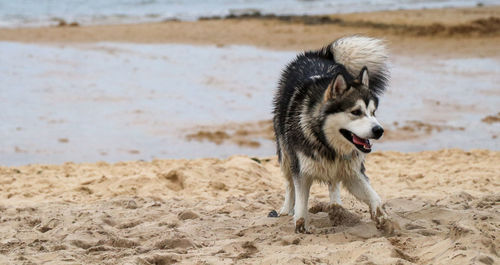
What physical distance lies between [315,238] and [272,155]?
167 inches

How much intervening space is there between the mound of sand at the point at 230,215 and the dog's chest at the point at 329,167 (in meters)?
0.43

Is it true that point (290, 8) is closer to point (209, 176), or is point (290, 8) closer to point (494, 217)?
point (209, 176)

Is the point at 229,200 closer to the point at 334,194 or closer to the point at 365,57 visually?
the point at 334,194

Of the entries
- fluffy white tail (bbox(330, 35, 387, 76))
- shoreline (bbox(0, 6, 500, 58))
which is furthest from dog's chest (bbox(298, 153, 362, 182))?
shoreline (bbox(0, 6, 500, 58))

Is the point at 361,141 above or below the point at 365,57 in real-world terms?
below

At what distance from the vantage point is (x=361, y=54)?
6.31 meters

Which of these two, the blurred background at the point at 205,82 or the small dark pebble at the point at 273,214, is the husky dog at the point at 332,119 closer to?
the small dark pebble at the point at 273,214

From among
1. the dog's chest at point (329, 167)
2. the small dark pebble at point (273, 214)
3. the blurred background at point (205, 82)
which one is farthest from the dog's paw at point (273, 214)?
the blurred background at point (205, 82)

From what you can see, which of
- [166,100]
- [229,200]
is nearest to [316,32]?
[166,100]

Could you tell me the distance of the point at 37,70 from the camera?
14922 millimetres

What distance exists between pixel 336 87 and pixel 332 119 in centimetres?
23

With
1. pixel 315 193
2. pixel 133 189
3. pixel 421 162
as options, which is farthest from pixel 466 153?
pixel 133 189

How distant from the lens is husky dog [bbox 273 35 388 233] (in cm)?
529

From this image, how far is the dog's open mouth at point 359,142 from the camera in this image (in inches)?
207
